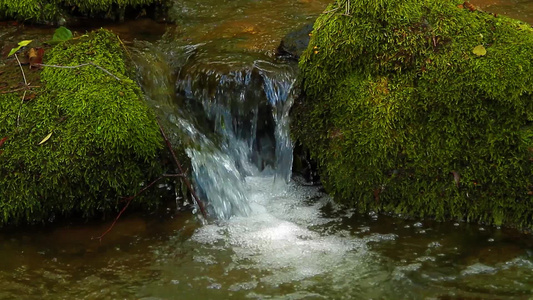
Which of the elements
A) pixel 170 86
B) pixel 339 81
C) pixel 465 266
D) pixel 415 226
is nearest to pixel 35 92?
pixel 170 86

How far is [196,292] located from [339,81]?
1857 mm

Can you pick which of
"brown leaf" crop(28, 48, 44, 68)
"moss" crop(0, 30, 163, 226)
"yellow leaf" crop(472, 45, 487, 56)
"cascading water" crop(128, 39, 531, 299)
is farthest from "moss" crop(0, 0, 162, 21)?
"yellow leaf" crop(472, 45, 487, 56)

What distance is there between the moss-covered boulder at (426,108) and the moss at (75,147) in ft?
4.42

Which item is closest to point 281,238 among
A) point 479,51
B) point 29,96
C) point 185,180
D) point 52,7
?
point 185,180

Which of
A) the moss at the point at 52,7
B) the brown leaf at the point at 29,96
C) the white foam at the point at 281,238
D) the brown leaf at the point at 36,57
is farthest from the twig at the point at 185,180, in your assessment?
the moss at the point at 52,7

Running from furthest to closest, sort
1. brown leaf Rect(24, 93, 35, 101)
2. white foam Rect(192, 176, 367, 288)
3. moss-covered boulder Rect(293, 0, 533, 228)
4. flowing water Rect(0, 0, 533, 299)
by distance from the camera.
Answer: brown leaf Rect(24, 93, 35, 101)
moss-covered boulder Rect(293, 0, 533, 228)
white foam Rect(192, 176, 367, 288)
flowing water Rect(0, 0, 533, 299)

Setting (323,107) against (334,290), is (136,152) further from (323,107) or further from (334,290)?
(334,290)

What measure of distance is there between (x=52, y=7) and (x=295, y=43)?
8.61ft

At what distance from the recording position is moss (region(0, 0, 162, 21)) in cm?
600

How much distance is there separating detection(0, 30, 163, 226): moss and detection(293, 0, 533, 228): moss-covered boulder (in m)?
1.35

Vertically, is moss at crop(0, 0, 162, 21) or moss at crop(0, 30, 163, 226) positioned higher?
moss at crop(0, 0, 162, 21)

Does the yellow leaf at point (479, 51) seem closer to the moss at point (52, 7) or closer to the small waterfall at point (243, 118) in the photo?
the small waterfall at point (243, 118)

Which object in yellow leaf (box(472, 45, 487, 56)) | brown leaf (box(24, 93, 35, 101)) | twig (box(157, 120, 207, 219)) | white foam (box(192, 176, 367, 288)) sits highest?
yellow leaf (box(472, 45, 487, 56))

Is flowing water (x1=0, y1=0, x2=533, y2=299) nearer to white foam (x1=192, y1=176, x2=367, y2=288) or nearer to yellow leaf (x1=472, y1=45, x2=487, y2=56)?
white foam (x1=192, y1=176, x2=367, y2=288)
